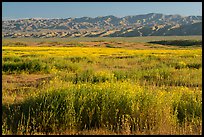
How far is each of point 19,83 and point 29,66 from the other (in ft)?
19.8

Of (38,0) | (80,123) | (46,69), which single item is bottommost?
(46,69)

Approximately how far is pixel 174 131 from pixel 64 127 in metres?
2.38

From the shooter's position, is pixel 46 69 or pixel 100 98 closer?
pixel 100 98

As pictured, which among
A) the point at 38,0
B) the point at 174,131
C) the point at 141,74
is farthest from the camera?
the point at 141,74

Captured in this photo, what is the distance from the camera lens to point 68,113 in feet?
26.2

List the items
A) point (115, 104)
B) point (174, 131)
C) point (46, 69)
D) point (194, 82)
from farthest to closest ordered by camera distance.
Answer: point (46, 69)
point (194, 82)
point (115, 104)
point (174, 131)

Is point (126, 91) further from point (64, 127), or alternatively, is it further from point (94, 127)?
point (64, 127)

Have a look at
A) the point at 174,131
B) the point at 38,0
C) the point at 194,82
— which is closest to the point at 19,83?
the point at 194,82

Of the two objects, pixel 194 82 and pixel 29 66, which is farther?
pixel 29 66

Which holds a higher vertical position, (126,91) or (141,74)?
(126,91)

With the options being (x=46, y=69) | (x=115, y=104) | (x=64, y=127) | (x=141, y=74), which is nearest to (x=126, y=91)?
(x=115, y=104)

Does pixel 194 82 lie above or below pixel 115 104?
below

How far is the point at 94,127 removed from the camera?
8281 millimetres

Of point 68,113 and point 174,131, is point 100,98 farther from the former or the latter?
point 174,131
